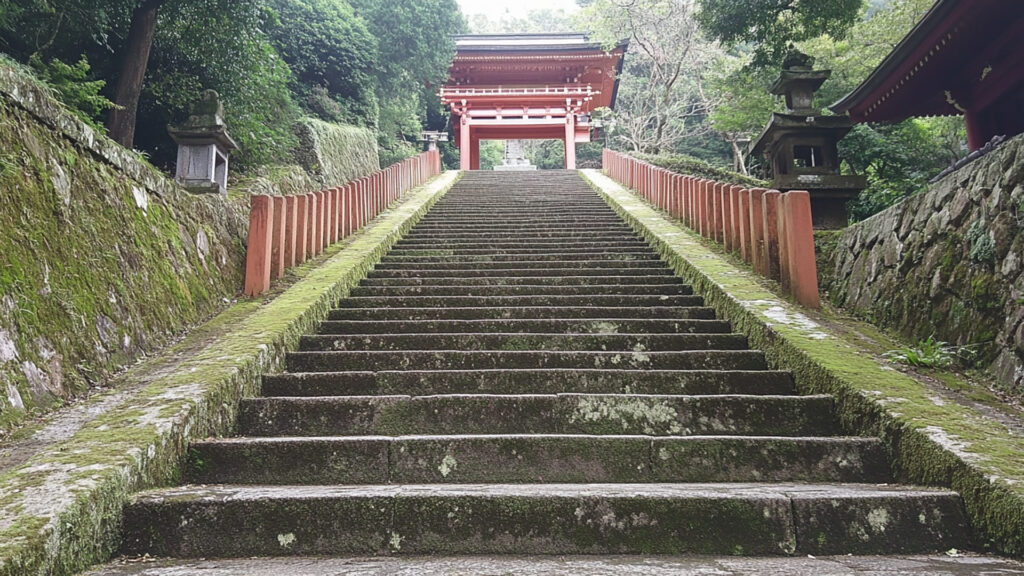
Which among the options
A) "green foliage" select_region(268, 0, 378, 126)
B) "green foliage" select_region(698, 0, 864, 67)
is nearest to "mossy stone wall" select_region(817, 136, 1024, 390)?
"green foliage" select_region(698, 0, 864, 67)

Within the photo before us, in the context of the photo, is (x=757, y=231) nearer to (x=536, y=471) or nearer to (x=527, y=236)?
(x=527, y=236)

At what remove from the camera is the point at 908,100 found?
850cm

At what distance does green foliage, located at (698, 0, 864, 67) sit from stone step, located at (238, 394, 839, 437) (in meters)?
8.02

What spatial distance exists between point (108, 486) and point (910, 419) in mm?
2993

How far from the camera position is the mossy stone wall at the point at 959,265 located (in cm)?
306

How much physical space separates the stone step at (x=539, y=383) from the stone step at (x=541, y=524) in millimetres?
1143

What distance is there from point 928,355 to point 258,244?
14.5ft

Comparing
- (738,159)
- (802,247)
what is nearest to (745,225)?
(802,247)

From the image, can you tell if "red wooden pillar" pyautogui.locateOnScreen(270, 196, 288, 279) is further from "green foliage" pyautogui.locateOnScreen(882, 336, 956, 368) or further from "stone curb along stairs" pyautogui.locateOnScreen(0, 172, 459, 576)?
"green foliage" pyautogui.locateOnScreen(882, 336, 956, 368)

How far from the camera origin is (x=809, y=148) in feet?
25.0

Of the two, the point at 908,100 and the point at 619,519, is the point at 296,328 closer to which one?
the point at 619,519

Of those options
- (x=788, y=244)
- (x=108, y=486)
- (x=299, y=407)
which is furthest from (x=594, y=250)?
(x=108, y=486)

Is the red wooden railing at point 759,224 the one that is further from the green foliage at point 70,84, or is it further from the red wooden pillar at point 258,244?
the green foliage at point 70,84

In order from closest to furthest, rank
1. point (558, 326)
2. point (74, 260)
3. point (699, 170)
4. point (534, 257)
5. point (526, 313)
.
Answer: point (74, 260) → point (558, 326) → point (526, 313) → point (534, 257) → point (699, 170)
